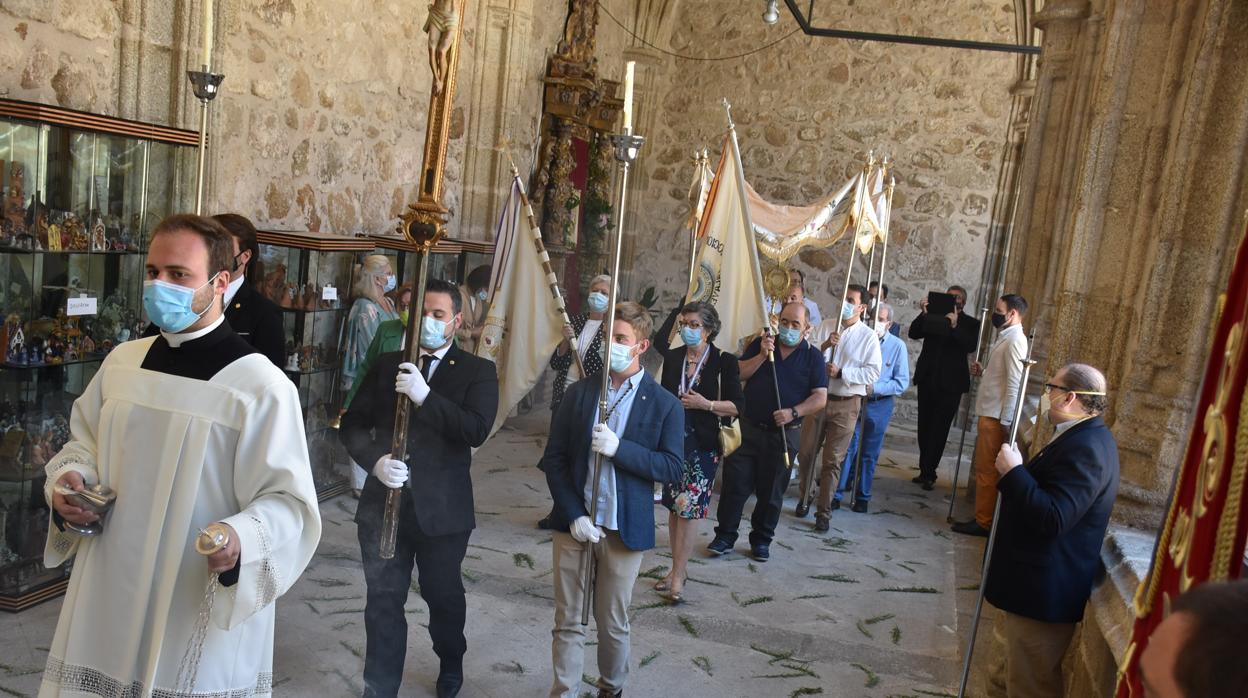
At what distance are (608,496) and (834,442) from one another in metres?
3.98

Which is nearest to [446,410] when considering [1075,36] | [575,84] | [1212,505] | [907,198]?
[1212,505]

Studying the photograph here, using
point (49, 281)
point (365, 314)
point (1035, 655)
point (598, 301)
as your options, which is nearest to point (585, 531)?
point (1035, 655)

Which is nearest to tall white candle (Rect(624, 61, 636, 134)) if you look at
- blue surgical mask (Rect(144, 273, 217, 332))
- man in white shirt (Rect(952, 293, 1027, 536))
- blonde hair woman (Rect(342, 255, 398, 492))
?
blue surgical mask (Rect(144, 273, 217, 332))

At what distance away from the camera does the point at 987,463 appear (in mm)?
7691

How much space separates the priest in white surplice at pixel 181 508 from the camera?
8.52ft

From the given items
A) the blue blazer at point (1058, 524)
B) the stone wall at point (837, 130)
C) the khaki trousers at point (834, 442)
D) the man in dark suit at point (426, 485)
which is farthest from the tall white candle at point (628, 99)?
the stone wall at point (837, 130)

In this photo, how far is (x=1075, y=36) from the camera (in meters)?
8.04

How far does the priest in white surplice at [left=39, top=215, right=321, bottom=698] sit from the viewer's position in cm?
260

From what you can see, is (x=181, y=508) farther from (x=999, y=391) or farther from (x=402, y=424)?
(x=999, y=391)

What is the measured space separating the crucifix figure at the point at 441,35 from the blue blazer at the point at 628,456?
1397 mm

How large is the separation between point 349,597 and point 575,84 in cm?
759

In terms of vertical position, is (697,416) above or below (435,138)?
below

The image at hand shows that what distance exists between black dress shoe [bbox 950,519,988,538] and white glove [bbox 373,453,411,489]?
5.63 meters

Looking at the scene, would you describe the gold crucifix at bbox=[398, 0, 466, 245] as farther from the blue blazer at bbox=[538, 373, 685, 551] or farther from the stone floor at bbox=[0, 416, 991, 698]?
the stone floor at bbox=[0, 416, 991, 698]
